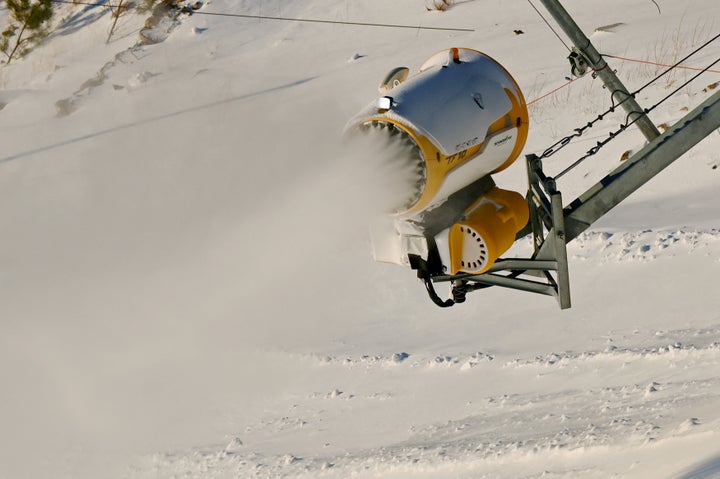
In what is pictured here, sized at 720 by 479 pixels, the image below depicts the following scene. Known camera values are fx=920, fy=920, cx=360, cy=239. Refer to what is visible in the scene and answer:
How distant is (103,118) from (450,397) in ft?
33.2

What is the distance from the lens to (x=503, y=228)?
5.73m

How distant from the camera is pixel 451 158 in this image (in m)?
5.47

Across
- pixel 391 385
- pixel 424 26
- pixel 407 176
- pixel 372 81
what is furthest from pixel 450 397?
pixel 424 26

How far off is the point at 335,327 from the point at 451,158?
12.9ft

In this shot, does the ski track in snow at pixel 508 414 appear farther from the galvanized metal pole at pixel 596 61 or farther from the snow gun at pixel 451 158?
the galvanized metal pole at pixel 596 61

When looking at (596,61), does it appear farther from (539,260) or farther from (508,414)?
(508,414)

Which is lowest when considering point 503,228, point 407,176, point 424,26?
point 424,26

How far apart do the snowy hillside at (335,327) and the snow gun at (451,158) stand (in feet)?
1.09

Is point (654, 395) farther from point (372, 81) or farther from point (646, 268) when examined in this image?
point (372, 81)

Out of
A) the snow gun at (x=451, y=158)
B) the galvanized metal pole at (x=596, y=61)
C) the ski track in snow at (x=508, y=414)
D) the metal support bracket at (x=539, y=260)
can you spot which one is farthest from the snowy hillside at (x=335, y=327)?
the galvanized metal pole at (x=596, y=61)

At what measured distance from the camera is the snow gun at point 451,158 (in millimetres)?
5410

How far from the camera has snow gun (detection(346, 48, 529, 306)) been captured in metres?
5.41

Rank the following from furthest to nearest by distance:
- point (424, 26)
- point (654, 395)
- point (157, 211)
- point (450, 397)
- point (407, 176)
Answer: point (424, 26), point (157, 211), point (450, 397), point (654, 395), point (407, 176)

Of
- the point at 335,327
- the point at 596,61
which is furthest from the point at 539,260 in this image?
the point at 335,327
